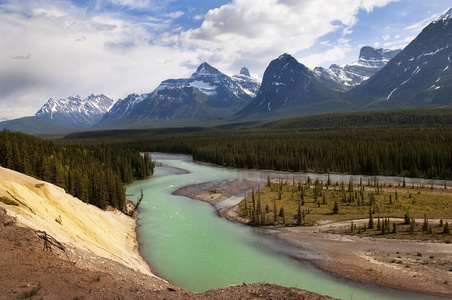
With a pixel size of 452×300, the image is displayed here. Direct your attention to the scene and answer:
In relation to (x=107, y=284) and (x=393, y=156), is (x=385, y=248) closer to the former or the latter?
(x=107, y=284)

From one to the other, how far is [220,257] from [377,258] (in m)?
15.0

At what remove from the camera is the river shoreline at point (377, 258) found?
1017 inches

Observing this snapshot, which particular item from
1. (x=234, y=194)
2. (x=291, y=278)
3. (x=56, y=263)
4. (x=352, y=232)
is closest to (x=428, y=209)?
(x=352, y=232)

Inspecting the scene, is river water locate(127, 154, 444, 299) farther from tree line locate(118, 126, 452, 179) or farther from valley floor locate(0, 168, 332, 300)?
tree line locate(118, 126, 452, 179)

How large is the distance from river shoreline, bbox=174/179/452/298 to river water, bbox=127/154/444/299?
1.30m

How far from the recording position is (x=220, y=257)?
3256 centimetres

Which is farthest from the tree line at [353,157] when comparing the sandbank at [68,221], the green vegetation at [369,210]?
the sandbank at [68,221]

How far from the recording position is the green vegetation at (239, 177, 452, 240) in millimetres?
37094

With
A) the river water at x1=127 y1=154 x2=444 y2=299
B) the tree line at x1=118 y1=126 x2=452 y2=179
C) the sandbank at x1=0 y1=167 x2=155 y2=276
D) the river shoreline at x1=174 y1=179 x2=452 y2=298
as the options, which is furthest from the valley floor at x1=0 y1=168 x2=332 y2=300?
the tree line at x1=118 y1=126 x2=452 y2=179

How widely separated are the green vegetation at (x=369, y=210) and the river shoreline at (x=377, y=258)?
209 cm

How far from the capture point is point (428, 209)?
45.3m

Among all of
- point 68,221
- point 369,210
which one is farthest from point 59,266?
point 369,210

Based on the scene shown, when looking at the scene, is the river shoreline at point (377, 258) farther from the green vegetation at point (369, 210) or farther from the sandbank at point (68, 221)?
the sandbank at point (68, 221)

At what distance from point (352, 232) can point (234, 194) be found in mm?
31477
